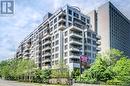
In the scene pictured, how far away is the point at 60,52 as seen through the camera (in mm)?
A: 90812

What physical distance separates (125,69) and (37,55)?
227ft

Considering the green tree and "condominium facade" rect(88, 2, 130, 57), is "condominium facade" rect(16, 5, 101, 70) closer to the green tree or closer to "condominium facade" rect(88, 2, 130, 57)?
the green tree

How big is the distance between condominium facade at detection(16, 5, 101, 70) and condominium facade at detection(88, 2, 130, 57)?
2572 centimetres

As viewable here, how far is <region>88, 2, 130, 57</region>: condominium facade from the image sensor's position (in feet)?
435

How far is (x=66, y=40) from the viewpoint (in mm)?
88688

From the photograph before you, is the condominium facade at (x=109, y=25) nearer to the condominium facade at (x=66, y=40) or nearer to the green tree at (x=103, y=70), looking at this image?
the condominium facade at (x=66, y=40)

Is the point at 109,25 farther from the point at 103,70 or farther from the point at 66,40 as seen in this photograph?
the point at 103,70

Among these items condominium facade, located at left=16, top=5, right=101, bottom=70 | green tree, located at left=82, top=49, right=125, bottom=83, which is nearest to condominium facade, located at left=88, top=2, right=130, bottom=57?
A: condominium facade, located at left=16, top=5, right=101, bottom=70

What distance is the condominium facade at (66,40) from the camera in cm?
8538

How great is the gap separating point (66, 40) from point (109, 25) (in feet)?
166

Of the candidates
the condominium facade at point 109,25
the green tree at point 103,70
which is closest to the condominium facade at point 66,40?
the green tree at point 103,70

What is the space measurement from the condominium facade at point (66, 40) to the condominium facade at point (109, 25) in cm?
2572

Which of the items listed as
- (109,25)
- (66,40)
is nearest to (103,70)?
(66,40)

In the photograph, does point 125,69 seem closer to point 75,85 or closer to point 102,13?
point 75,85
